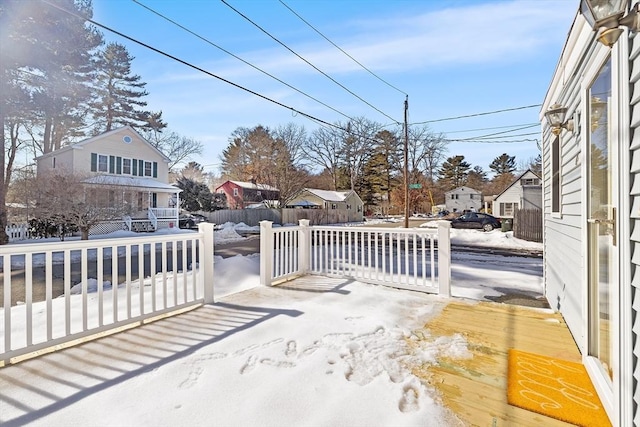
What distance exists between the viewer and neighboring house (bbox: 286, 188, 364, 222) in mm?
25266

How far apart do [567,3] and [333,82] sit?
197 inches

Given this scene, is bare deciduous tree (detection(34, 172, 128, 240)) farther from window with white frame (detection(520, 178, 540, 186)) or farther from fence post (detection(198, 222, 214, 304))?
window with white frame (detection(520, 178, 540, 186))

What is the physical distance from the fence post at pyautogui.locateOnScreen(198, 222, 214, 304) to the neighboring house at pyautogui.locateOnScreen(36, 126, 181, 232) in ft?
36.5

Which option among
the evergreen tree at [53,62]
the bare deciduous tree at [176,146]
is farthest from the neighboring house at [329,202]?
the evergreen tree at [53,62]

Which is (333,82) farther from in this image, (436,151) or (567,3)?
(436,151)

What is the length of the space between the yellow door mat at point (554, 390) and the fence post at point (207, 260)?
2.93 m

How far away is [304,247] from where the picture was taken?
512 cm

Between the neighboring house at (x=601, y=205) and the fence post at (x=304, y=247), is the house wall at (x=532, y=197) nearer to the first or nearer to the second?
the neighboring house at (x=601, y=205)

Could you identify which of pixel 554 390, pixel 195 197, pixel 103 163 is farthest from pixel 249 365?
pixel 195 197

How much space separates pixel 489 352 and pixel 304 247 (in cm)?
318

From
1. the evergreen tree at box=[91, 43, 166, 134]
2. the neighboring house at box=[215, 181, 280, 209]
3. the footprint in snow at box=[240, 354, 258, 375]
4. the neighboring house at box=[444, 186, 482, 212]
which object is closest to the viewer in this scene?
the footprint in snow at box=[240, 354, 258, 375]

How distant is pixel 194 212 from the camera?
23.5 m

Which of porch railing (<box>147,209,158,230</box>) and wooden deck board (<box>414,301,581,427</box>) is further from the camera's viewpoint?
porch railing (<box>147,209,158,230</box>)

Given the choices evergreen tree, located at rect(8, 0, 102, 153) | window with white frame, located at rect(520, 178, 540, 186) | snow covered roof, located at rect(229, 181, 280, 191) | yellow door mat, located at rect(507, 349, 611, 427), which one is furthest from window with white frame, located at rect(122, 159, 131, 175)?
window with white frame, located at rect(520, 178, 540, 186)
